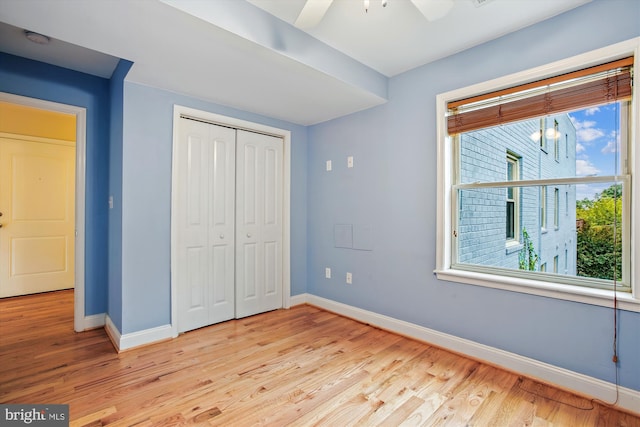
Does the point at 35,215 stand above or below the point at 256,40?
below

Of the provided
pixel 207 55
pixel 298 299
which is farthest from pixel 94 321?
pixel 207 55

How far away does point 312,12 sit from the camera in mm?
1838

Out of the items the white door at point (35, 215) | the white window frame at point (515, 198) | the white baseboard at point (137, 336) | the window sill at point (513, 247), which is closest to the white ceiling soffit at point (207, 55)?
the white window frame at point (515, 198)

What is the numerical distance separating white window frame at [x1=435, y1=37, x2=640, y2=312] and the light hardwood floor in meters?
0.63

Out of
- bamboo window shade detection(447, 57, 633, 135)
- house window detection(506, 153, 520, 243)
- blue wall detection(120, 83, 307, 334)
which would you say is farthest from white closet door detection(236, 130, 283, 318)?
house window detection(506, 153, 520, 243)

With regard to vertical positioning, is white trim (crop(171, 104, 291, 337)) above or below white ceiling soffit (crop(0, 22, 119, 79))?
below

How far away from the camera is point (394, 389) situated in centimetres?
205

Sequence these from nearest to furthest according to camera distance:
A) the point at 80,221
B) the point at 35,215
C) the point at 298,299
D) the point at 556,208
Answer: the point at 556,208 < the point at 80,221 < the point at 298,299 < the point at 35,215

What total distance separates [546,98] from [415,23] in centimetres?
106

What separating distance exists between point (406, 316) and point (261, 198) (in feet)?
6.52

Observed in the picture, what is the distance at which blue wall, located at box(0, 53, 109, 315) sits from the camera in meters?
2.93

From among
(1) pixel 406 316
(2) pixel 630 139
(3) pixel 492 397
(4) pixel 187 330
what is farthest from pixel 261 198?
(2) pixel 630 139

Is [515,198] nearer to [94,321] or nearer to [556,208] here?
[556,208]

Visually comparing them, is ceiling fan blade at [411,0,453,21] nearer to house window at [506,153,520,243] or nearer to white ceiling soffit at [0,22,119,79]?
house window at [506,153,520,243]
